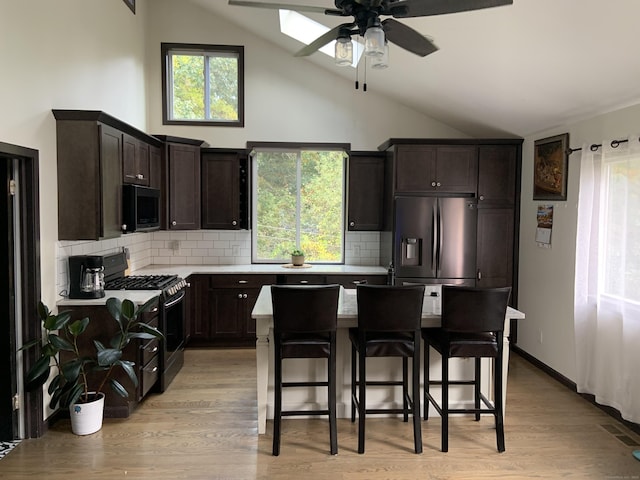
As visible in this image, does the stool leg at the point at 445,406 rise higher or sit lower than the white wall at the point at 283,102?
lower

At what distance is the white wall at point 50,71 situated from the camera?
287cm

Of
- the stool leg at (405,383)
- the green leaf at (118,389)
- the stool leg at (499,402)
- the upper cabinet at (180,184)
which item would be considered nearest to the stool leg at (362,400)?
the stool leg at (405,383)

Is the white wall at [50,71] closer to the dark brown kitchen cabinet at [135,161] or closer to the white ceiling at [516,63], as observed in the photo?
the dark brown kitchen cabinet at [135,161]

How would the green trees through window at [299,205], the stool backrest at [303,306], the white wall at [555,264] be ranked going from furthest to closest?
the green trees through window at [299,205] < the white wall at [555,264] < the stool backrest at [303,306]

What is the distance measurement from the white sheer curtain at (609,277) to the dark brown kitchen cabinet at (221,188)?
11.7 ft

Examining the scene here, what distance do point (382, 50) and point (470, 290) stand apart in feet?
5.08

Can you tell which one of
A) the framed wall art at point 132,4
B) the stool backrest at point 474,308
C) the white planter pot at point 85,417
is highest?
the framed wall art at point 132,4

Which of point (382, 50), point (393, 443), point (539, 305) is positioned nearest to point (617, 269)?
point (539, 305)

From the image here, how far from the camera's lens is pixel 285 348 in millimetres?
2984

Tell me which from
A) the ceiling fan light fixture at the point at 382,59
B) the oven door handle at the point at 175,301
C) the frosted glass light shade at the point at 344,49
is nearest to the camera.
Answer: the ceiling fan light fixture at the point at 382,59

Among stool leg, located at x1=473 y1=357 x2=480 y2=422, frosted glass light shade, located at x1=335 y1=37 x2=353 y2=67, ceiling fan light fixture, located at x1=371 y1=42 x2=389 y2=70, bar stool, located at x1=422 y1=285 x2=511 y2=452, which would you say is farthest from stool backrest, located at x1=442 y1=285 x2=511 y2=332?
frosted glass light shade, located at x1=335 y1=37 x2=353 y2=67

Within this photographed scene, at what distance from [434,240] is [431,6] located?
3.06 metres

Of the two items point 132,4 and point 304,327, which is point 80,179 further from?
point 132,4

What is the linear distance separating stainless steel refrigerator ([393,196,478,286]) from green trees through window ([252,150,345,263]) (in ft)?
3.49
